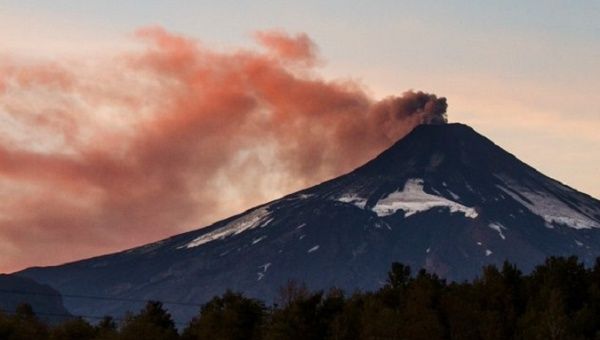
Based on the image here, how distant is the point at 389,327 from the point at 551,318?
15616 mm

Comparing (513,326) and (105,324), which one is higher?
(105,324)

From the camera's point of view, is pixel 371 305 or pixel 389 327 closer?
pixel 389 327

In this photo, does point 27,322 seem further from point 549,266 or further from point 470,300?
point 549,266

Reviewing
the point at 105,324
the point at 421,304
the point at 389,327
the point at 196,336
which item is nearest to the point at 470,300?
the point at 421,304

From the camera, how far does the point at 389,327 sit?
11444cm

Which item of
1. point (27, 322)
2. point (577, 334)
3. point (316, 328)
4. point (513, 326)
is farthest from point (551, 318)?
point (27, 322)

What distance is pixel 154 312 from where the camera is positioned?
13612cm

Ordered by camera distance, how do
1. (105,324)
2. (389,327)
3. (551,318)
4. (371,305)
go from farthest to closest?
1. (105,324)
2. (371,305)
3. (389,327)
4. (551,318)

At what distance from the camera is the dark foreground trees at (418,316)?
374ft

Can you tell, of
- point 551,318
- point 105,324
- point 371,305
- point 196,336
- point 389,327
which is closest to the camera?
point 551,318

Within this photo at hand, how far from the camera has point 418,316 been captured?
120438 millimetres

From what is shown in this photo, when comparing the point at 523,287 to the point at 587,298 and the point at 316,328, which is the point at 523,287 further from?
the point at 316,328

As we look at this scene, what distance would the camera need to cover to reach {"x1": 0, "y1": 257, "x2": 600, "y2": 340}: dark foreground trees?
114 metres

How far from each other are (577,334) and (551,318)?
7.33 meters
